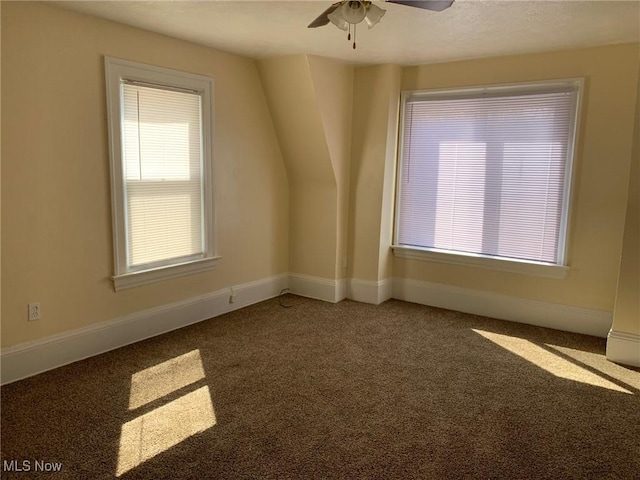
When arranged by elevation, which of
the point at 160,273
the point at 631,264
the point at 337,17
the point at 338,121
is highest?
the point at 337,17

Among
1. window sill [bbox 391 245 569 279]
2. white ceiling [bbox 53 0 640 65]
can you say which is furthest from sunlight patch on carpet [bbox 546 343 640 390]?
white ceiling [bbox 53 0 640 65]

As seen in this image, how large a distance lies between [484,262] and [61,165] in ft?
11.8

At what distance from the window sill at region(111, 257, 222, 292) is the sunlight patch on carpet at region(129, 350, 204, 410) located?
2.25 feet


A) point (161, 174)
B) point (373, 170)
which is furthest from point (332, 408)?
point (373, 170)

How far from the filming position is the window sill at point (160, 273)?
3574 mm

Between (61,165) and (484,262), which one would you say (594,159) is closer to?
(484,262)

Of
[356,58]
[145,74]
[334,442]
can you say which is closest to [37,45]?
[145,74]

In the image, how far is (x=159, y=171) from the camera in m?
3.77

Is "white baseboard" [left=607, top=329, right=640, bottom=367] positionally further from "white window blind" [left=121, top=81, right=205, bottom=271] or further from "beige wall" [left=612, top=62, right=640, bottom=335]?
"white window blind" [left=121, top=81, right=205, bottom=271]

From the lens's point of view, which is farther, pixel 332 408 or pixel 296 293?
pixel 296 293

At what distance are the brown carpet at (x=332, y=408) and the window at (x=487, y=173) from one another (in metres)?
0.94

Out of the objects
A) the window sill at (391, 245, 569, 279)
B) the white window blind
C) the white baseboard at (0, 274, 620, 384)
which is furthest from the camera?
the window sill at (391, 245, 569, 279)

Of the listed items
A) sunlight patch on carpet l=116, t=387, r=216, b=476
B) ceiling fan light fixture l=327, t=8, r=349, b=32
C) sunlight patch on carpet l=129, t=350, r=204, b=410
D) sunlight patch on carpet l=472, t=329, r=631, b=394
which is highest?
ceiling fan light fixture l=327, t=8, r=349, b=32

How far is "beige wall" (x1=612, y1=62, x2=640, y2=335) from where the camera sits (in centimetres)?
333
